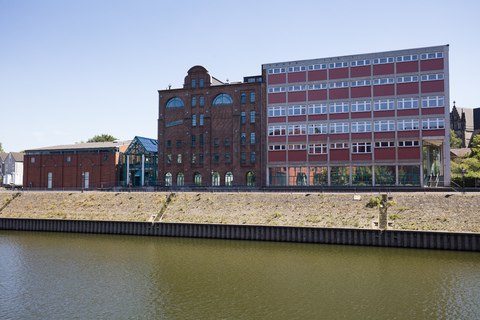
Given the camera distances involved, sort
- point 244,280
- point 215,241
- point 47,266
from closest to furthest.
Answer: point 244,280 → point 47,266 → point 215,241

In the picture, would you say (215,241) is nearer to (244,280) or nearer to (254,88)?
(244,280)

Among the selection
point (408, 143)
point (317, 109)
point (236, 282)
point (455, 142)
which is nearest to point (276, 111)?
point (317, 109)

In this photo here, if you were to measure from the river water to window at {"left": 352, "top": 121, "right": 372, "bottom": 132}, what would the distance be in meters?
29.5

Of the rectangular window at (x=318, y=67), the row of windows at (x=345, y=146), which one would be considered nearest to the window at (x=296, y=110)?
the row of windows at (x=345, y=146)

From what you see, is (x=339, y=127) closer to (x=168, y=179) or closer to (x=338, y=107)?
(x=338, y=107)

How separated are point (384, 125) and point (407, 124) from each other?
3.26 meters

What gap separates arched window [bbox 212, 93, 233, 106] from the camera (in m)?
66.8

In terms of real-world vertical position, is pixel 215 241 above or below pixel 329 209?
below

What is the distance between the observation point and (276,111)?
209ft

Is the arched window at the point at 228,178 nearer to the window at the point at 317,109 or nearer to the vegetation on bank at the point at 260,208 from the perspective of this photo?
the window at the point at 317,109

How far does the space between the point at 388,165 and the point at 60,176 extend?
62.7 meters

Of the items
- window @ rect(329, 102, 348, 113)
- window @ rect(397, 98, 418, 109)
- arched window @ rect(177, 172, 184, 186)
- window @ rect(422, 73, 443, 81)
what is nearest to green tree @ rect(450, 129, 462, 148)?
window @ rect(422, 73, 443, 81)

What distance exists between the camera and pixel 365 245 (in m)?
34.6

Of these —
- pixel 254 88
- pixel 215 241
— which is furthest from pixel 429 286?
pixel 254 88
